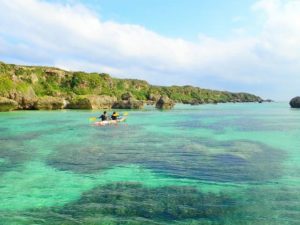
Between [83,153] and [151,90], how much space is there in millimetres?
145743

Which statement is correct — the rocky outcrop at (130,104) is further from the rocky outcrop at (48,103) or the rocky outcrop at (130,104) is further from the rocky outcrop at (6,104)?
the rocky outcrop at (6,104)

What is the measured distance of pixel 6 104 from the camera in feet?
214

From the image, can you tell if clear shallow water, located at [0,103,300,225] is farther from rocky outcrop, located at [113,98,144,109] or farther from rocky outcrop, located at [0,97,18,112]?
rocky outcrop, located at [113,98,144,109]

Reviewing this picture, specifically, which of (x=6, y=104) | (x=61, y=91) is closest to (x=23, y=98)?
(x=6, y=104)

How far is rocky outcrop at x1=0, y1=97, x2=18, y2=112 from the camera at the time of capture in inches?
2530

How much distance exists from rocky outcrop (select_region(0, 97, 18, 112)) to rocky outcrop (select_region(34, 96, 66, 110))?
7.40 meters

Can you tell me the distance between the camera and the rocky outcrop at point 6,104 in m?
64.2

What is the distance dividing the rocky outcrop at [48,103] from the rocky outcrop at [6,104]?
7.40 meters

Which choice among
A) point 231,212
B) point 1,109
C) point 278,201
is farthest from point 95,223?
point 1,109

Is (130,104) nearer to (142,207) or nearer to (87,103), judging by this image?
(87,103)

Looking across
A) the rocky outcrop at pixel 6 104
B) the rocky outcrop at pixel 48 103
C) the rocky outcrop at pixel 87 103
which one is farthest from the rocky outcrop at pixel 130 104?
the rocky outcrop at pixel 6 104

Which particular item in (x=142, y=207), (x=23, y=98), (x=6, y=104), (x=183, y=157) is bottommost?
(x=142, y=207)

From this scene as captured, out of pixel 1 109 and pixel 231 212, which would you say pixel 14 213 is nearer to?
pixel 231 212

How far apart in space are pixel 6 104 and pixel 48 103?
11.8 metres
